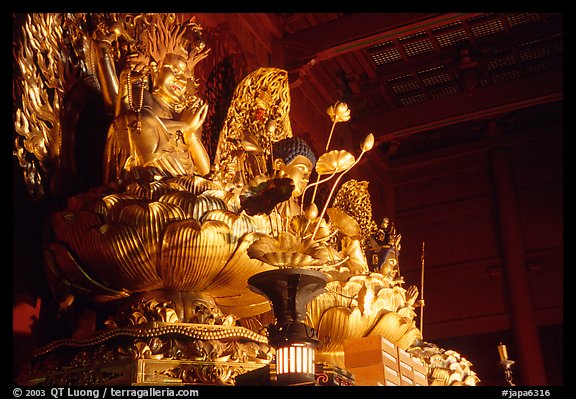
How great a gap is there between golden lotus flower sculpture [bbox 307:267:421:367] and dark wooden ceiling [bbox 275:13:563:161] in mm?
2060

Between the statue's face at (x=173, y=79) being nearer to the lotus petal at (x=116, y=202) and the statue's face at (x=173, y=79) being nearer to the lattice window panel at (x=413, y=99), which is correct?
the lotus petal at (x=116, y=202)

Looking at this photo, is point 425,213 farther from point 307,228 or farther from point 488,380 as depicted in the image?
point 307,228

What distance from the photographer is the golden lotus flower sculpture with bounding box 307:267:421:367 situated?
9.91 feet

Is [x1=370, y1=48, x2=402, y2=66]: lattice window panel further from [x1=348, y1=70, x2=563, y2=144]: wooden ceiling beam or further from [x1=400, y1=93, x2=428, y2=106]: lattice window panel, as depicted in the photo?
[x1=400, y1=93, x2=428, y2=106]: lattice window panel

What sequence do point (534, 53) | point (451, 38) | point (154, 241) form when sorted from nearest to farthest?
point (154, 241) → point (451, 38) → point (534, 53)

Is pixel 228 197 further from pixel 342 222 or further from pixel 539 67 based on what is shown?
pixel 539 67

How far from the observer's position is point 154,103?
121 inches

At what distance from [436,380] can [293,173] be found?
129cm

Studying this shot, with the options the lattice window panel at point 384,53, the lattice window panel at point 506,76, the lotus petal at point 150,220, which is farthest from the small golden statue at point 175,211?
the lattice window panel at point 506,76

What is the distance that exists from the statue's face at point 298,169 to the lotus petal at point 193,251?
11.3 inches

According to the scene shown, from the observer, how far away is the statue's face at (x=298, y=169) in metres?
2.60

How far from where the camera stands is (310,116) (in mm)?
5539

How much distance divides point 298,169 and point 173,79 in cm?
78

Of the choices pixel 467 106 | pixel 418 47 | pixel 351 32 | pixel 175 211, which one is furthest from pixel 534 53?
Answer: pixel 175 211
